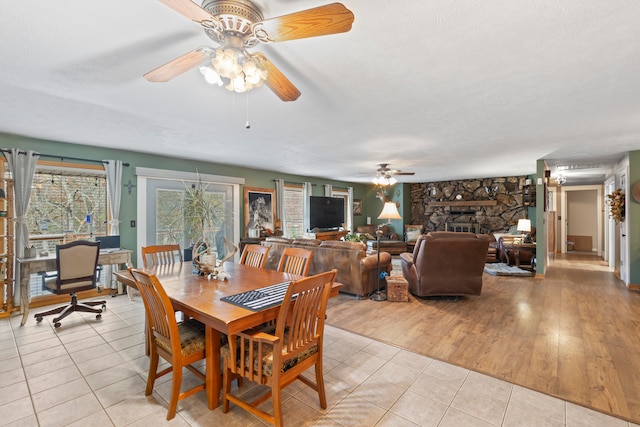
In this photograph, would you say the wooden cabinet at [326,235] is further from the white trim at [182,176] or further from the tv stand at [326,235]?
the white trim at [182,176]

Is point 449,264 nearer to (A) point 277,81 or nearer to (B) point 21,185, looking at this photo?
(A) point 277,81

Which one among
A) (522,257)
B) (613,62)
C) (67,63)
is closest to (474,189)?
(522,257)

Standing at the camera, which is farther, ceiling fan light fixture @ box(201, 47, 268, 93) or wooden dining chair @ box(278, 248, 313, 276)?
wooden dining chair @ box(278, 248, 313, 276)

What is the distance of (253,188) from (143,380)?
489 cm

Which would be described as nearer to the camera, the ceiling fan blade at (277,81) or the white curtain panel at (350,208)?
the ceiling fan blade at (277,81)

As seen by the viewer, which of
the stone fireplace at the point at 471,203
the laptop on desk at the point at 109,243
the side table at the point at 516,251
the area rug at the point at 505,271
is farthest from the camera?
the stone fireplace at the point at 471,203

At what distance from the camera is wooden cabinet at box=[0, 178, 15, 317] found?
3713 mm

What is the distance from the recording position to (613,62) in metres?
2.01

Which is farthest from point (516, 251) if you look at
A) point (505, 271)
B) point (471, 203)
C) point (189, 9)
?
point (189, 9)

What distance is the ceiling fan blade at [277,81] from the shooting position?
1.65m

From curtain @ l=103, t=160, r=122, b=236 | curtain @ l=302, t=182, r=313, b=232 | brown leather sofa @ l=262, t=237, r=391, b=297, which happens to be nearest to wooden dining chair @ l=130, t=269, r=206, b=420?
brown leather sofa @ l=262, t=237, r=391, b=297

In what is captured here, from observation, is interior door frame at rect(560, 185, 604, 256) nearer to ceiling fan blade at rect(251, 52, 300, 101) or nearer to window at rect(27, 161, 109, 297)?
ceiling fan blade at rect(251, 52, 300, 101)

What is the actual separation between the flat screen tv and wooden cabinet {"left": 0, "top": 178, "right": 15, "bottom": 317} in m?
5.63

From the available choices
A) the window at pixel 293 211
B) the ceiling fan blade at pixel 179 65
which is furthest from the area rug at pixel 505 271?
the ceiling fan blade at pixel 179 65
